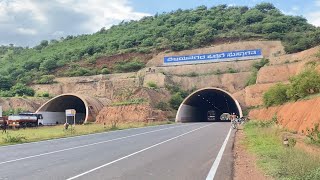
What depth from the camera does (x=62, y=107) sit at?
7081 cm

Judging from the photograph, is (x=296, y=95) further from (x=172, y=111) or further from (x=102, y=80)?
(x=102, y=80)

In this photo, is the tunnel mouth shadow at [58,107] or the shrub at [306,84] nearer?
the shrub at [306,84]

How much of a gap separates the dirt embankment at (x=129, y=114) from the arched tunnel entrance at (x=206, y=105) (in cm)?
371

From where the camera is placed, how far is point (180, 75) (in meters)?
88.9

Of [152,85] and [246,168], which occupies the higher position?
[152,85]

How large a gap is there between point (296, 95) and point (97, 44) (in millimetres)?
96601

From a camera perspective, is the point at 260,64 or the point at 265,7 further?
the point at 265,7

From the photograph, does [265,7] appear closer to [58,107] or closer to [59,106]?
[59,106]

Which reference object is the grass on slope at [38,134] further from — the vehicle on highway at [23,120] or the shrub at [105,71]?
the shrub at [105,71]

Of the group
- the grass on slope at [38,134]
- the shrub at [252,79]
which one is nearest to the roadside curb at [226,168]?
the grass on slope at [38,134]

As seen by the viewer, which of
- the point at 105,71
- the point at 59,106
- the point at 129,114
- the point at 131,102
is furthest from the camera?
the point at 105,71

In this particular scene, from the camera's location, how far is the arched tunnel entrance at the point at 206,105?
68125mm

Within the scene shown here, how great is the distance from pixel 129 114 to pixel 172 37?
52574 millimetres

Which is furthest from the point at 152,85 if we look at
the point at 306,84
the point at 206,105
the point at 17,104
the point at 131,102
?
the point at 306,84
